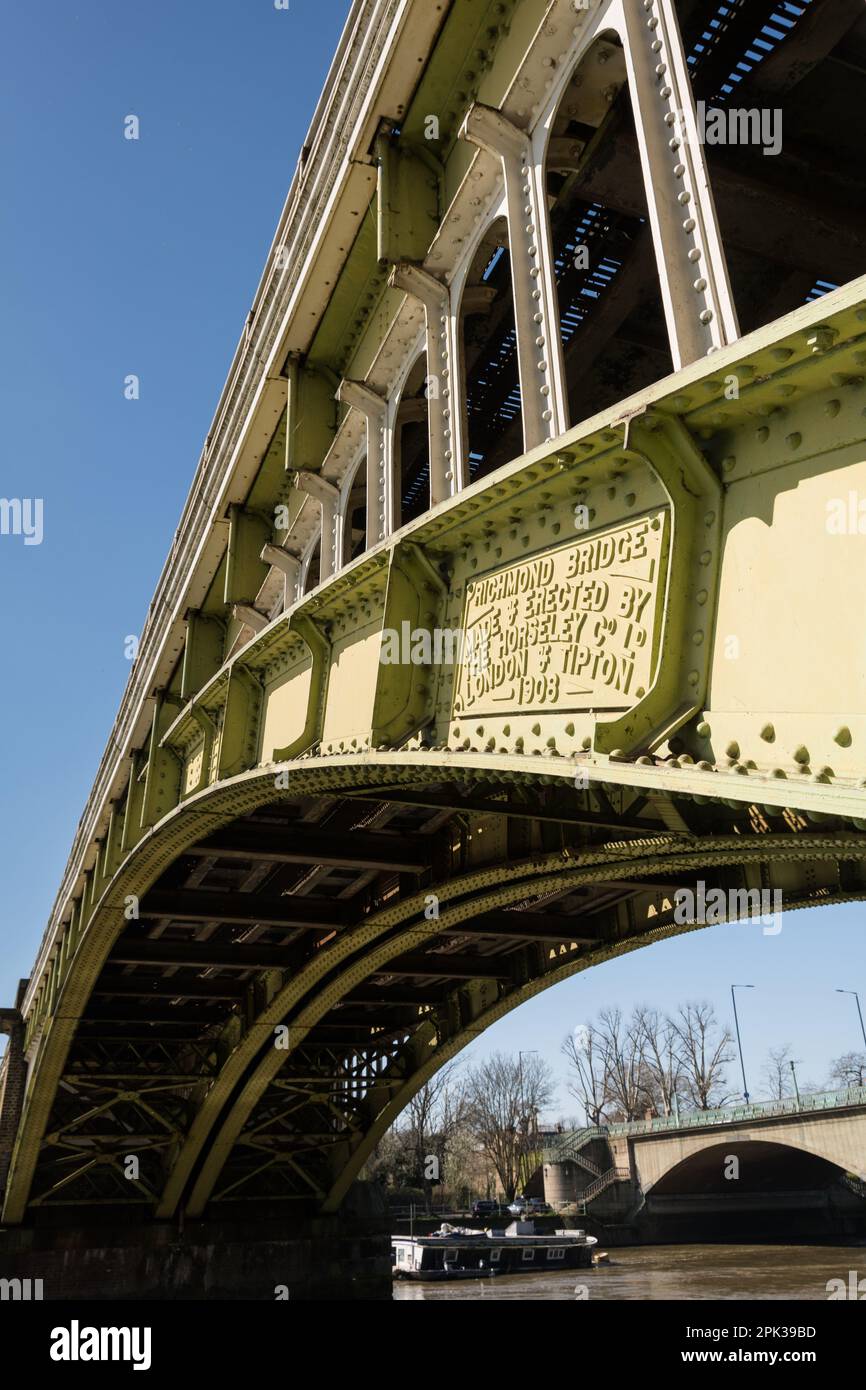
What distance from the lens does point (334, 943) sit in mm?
17625

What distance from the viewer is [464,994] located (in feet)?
73.9

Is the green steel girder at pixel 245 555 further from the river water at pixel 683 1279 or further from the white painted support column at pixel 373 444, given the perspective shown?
the river water at pixel 683 1279

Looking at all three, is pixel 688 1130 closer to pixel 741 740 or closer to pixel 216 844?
pixel 216 844

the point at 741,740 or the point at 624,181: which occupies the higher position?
the point at 624,181

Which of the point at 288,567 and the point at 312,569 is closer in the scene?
the point at 288,567

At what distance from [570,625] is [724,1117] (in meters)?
46.3

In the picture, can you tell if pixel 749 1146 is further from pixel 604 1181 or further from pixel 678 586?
pixel 678 586

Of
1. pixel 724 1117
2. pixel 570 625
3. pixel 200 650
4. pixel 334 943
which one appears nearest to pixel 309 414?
pixel 200 650

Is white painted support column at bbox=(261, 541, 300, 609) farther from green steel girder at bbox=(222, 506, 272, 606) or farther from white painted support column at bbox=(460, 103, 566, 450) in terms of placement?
white painted support column at bbox=(460, 103, 566, 450)

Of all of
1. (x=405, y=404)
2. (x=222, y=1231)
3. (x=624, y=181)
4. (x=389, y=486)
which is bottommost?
→ (x=222, y=1231)

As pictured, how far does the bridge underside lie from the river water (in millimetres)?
8606

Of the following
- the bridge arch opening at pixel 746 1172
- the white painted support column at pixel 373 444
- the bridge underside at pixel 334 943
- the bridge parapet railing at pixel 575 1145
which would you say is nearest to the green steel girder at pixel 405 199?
the white painted support column at pixel 373 444
